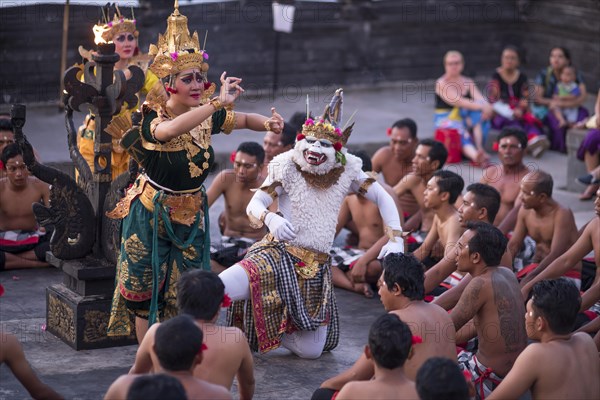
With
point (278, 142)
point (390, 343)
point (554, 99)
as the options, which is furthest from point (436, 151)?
point (554, 99)

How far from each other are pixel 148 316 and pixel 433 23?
10.4 metres

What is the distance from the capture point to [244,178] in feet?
31.1

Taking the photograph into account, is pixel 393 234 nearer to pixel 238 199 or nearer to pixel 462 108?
pixel 238 199

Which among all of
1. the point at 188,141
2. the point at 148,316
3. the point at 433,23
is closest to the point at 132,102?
the point at 188,141

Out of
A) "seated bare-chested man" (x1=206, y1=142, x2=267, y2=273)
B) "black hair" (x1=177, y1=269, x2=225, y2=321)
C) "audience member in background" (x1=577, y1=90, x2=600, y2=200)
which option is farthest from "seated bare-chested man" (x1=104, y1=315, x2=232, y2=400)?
"audience member in background" (x1=577, y1=90, x2=600, y2=200)

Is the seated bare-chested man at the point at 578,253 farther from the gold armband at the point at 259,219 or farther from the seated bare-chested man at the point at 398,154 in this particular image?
the seated bare-chested man at the point at 398,154

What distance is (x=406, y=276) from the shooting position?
6.17 m

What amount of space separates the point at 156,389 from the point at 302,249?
2.90m

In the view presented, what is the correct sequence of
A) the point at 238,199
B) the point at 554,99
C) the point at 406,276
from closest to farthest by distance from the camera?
the point at 406,276, the point at 238,199, the point at 554,99

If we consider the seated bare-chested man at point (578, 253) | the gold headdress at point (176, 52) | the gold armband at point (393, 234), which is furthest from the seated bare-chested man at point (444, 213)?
the gold headdress at point (176, 52)

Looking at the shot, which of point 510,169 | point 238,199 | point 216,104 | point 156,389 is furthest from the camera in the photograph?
point 510,169

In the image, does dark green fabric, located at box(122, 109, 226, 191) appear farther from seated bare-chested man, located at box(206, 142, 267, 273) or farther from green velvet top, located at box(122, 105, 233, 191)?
seated bare-chested man, located at box(206, 142, 267, 273)

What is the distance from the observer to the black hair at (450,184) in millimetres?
8781

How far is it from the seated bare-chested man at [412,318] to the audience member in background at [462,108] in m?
7.23
